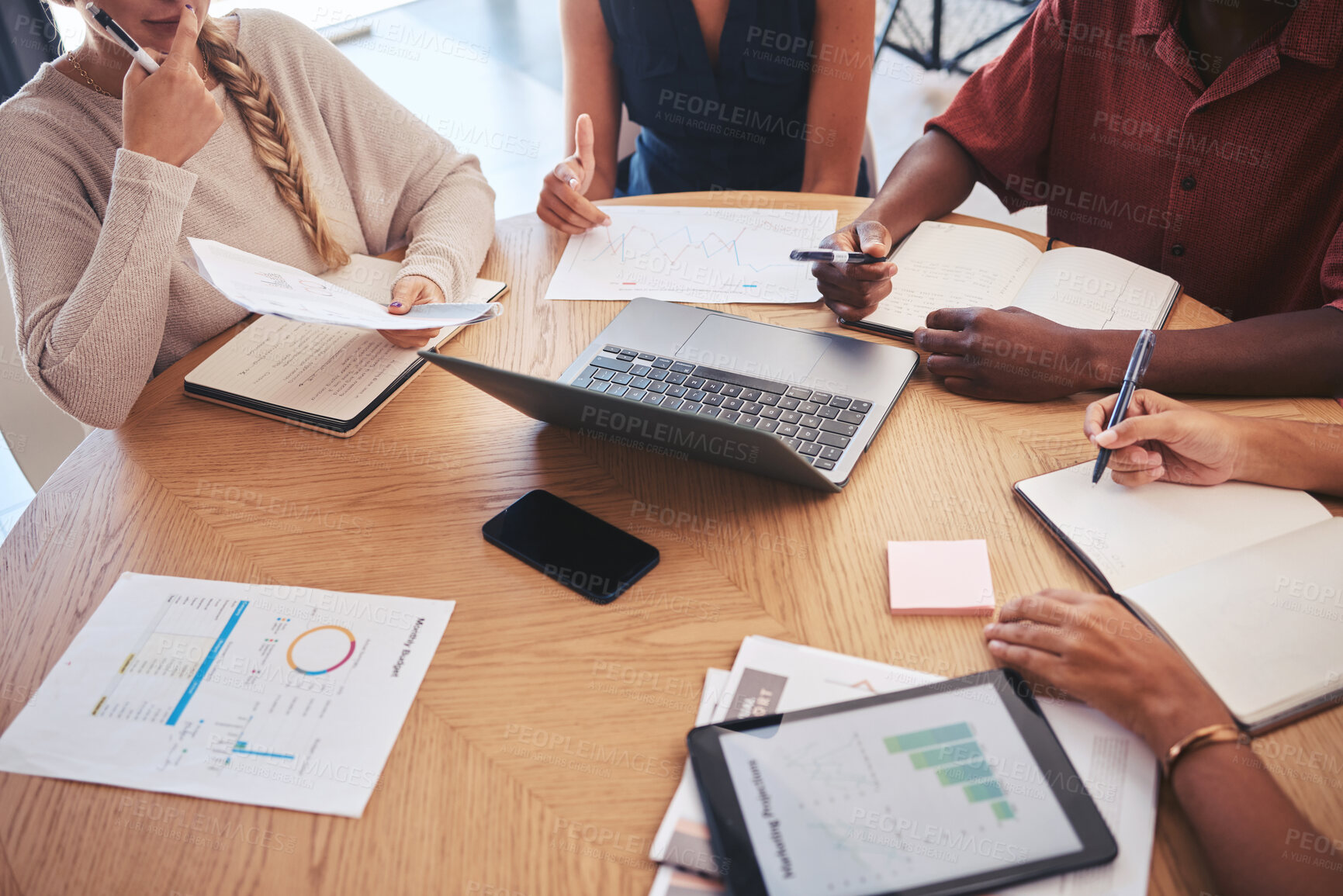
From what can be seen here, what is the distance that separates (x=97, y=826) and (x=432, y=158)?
1045 millimetres

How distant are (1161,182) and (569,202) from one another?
35.0 inches

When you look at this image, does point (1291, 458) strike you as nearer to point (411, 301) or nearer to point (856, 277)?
point (856, 277)

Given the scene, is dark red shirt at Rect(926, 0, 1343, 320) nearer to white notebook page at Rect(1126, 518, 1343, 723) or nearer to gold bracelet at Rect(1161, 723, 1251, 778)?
white notebook page at Rect(1126, 518, 1343, 723)

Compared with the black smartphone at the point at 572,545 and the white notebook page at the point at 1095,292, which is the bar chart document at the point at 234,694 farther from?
the white notebook page at the point at 1095,292

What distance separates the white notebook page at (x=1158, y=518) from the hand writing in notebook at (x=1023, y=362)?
0.14 metres

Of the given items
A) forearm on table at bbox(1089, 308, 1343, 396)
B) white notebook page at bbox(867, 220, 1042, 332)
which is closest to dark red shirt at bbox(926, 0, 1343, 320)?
forearm on table at bbox(1089, 308, 1343, 396)

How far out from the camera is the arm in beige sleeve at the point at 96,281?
0.92 meters

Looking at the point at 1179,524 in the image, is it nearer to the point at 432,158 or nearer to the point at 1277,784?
the point at 1277,784

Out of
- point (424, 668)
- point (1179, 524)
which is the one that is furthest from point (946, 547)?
point (424, 668)

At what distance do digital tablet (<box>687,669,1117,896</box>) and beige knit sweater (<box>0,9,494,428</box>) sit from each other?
0.78 meters

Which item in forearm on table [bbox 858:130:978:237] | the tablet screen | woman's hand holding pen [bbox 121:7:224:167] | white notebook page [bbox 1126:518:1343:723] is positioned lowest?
the tablet screen

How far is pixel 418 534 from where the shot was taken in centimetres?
78

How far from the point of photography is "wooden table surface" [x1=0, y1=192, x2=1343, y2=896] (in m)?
0.56

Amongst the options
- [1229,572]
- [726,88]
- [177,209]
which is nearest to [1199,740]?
[1229,572]
